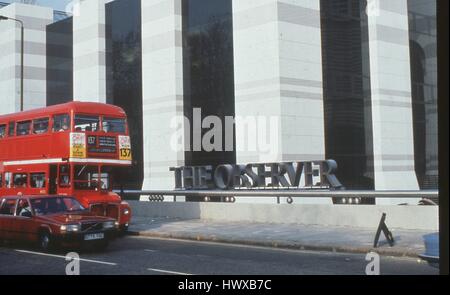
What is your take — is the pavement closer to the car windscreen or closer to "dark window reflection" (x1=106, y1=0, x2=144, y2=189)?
the car windscreen

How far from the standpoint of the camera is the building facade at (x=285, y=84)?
23.8m

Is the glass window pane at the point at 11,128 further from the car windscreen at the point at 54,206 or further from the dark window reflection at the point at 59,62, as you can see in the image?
the dark window reflection at the point at 59,62

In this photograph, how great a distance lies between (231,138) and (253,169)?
252 centimetres

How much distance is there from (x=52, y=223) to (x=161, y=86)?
1584cm

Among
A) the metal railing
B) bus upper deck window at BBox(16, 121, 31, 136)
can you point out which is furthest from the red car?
the metal railing


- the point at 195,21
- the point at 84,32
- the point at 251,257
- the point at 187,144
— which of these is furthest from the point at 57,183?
the point at 84,32

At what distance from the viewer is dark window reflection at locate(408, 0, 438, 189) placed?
91.0 feet

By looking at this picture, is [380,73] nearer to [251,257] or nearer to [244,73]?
[244,73]

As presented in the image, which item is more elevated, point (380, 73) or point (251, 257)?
point (380, 73)

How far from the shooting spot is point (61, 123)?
712 inches

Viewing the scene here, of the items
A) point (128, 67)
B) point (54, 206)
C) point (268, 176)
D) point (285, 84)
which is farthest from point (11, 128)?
point (128, 67)

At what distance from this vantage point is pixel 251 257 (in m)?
12.9

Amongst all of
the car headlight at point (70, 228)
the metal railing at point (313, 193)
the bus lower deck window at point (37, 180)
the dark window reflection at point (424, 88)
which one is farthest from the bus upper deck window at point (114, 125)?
the dark window reflection at point (424, 88)
